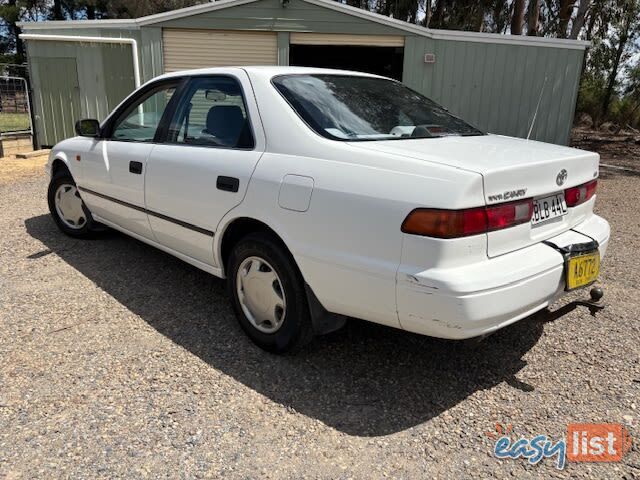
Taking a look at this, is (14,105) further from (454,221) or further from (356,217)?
(454,221)

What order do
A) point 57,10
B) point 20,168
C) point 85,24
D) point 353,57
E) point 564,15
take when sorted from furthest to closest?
point 57,10 → point 564,15 → point 353,57 → point 85,24 → point 20,168

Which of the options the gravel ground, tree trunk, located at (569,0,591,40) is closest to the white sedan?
the gravel ground

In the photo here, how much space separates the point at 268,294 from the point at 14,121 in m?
13.5

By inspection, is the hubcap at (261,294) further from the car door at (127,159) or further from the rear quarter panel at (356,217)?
the car door at (127,159)

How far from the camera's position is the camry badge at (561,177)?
8.81ft

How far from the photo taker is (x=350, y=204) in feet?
8.06

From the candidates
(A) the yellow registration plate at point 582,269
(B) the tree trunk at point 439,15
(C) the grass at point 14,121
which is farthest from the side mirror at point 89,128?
(B) the tree trunk at point 439,15

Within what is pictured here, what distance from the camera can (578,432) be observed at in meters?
2.49

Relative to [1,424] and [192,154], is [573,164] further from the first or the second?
[1,424]

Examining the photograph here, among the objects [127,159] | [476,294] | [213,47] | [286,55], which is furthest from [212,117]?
[213,47]

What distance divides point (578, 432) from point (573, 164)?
135 centimetres

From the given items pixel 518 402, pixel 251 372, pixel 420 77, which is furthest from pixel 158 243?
pixel 420 77

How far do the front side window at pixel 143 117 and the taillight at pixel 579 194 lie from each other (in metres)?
2.72

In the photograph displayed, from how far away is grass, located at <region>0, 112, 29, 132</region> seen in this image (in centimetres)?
1314
